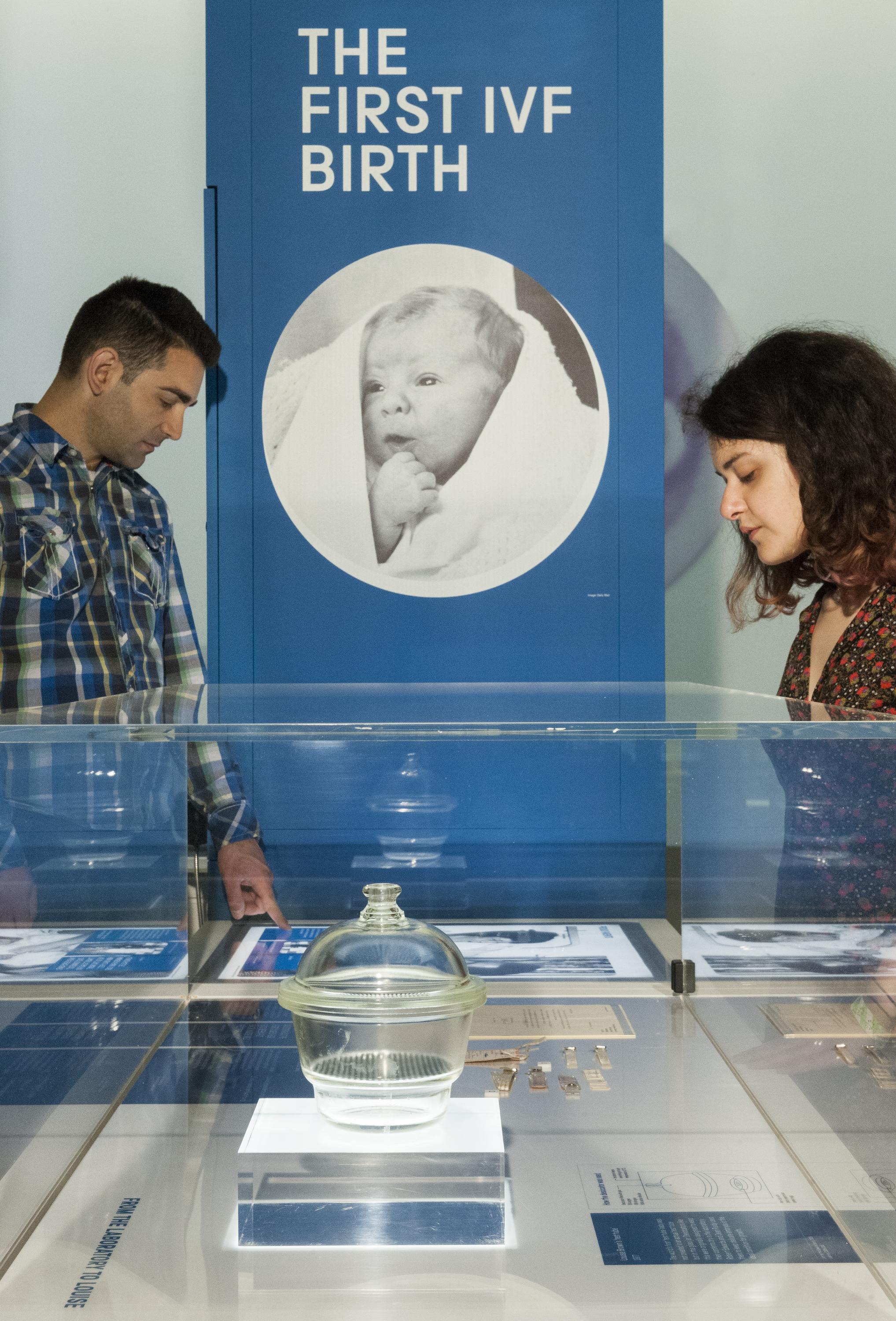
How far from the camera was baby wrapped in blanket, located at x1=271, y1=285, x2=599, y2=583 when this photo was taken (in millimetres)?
2535

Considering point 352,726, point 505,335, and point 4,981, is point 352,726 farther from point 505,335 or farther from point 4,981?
point 505,335

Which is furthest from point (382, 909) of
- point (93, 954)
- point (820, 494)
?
point (820, 494)

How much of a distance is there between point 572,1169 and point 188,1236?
0.28 metres

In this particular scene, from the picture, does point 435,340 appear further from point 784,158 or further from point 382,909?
point 382,909

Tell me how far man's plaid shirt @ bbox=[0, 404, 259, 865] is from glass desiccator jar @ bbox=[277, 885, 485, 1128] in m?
1.12

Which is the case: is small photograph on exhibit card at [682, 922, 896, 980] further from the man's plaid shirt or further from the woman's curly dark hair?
the man's plaid shirt

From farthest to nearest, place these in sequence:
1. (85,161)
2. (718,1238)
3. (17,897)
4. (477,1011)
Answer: (85,161)
(477,1011)
(17,897)
(718,1238)

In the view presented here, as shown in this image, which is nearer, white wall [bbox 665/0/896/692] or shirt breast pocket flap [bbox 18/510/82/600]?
shirt breast pocket flap [bbox 18/510/82/600]

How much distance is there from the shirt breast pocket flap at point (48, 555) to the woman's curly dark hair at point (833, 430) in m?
1.15

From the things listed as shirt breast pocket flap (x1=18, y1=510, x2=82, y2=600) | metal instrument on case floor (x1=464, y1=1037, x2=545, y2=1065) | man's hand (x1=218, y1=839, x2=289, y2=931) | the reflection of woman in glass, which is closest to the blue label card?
metal instrument on case floor (x1=464, y1=1037, x2=545, y2=1065)

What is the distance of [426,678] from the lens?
256 centimetres

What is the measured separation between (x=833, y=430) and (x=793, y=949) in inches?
34.4

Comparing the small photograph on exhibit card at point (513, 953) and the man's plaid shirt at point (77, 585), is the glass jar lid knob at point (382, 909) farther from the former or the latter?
the man's plaid shirt at point (77, 585)

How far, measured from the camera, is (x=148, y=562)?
2295mm
